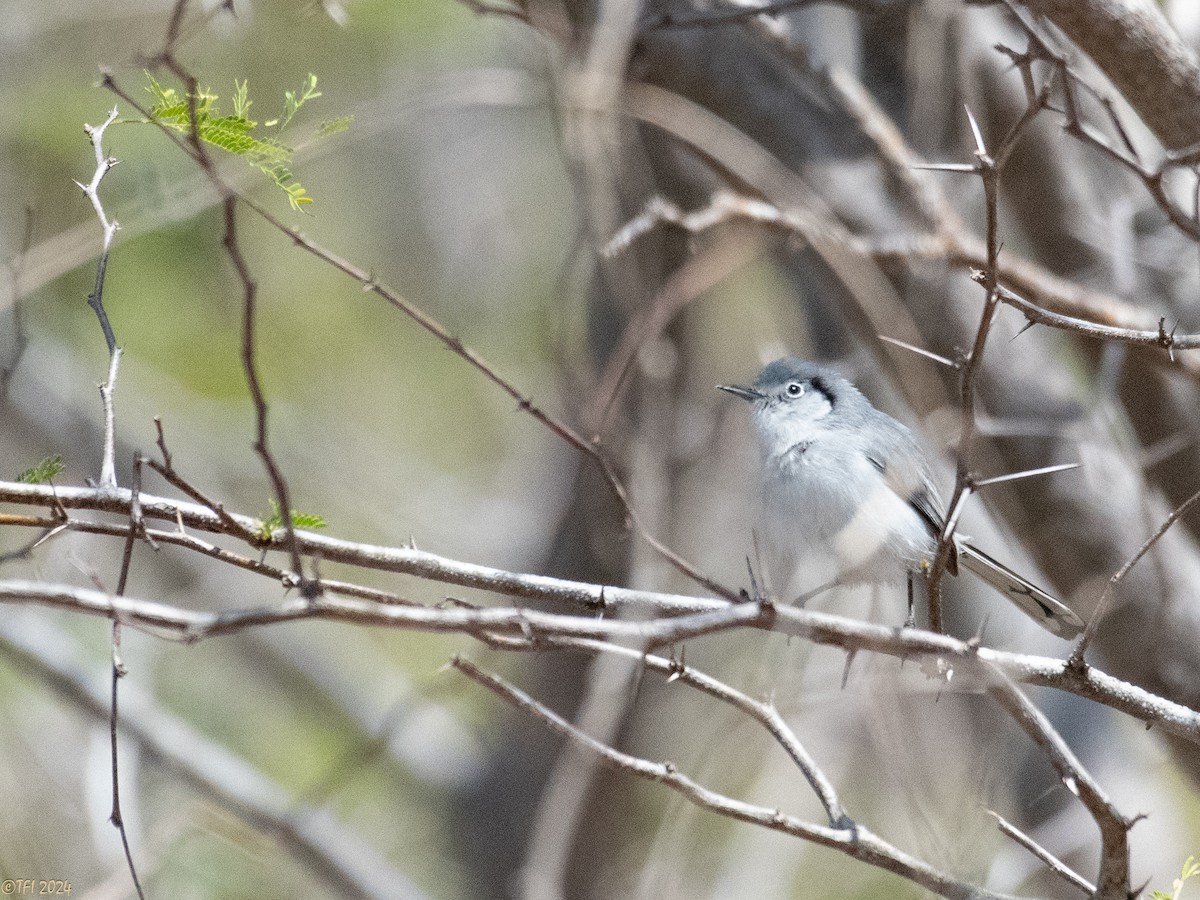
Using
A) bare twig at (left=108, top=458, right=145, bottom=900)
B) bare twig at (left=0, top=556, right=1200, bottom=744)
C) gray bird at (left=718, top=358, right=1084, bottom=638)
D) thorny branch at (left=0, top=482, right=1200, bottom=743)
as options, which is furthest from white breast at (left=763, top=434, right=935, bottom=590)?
bare twig at (left=108, top=458, right=145, bottom=900)

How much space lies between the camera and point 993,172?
1.91m

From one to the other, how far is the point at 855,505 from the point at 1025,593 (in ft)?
1.73

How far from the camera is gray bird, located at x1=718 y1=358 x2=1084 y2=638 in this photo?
3.36 m

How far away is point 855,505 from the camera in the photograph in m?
3.45

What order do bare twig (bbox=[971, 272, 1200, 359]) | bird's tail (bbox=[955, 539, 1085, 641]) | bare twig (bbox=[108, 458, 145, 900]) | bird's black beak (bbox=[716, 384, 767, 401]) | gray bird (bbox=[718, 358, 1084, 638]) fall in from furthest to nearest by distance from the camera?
bird's black beak (bbox=[716, 384, 767, 401]) → gray bird (bbox=[718, 358, 1084, 638]) → bird's tail (bbox=[955, 539, 1085, 641]) → bare twig (bbox=[971, 272, 1200, 359]) → bare twig (bbox=[108, 458, 145, 900])

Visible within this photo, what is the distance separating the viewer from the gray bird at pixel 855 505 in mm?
3355

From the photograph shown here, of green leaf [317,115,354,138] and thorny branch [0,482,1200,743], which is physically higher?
green leaf [317,115,354,138]

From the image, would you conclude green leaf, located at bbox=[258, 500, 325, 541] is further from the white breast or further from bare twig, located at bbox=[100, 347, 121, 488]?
the white breast

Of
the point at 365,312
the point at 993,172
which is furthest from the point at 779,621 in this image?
the point at 365,312

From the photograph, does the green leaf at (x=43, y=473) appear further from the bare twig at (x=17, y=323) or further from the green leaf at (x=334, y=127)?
the green leaf at (x=334, y=127)

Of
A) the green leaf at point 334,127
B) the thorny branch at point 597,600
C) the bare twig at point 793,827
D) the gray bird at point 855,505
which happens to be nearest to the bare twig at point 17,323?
the thorny branch at point 597,600

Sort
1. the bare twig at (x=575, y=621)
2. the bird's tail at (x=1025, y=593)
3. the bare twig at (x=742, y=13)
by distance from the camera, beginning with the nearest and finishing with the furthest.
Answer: the bare twig at (x=575, y=621) → the bird's tail at (x=1025, y=593) → the bare twig at (x=742, y=13)

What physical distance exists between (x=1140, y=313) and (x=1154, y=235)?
85 centimetres

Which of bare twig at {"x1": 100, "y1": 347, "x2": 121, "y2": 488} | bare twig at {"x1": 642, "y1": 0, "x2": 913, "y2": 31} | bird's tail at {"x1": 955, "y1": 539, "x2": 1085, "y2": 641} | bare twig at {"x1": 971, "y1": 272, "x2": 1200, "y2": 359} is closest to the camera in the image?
bare twig at {"x1": 971, "y1": 272, "x2": 1200, "y2": 359}
